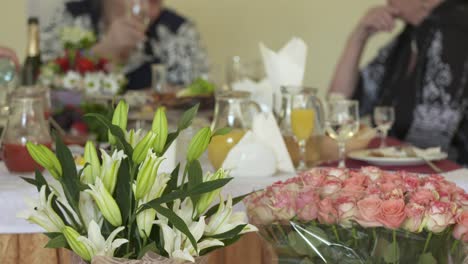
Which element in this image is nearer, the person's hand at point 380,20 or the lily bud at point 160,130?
the lily bud at point 160,130

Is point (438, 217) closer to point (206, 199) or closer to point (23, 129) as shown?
point (206, 199)

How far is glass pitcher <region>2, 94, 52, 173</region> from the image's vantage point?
163cm

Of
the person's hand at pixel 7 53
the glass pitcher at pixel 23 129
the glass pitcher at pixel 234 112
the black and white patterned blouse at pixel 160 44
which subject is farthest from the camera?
the black and white patterned blouse at pixel 160 44

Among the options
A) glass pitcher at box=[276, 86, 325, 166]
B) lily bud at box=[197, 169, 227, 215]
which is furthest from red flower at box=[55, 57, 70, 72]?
lily bud at box=[197, 169, 227, 215]

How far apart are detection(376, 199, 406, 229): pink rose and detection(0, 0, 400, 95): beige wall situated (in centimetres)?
394

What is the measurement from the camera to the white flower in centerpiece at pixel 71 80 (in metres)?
3.07

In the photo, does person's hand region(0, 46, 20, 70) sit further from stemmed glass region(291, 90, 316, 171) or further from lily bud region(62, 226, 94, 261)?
lily bud region(62, 226, 94, 261)

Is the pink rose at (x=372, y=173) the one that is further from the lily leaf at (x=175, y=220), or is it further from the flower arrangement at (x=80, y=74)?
the flower arrangement at (x=80, y=74)

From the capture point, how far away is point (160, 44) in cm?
471

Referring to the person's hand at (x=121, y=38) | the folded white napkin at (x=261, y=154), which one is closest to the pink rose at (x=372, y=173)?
the folded white napkin at (x=261, y=154)

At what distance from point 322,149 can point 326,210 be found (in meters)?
0.92

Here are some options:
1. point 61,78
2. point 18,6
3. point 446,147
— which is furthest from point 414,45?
point 18,6

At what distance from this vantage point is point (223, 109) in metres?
1.78

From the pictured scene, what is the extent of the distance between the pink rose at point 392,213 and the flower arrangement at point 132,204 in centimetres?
15
